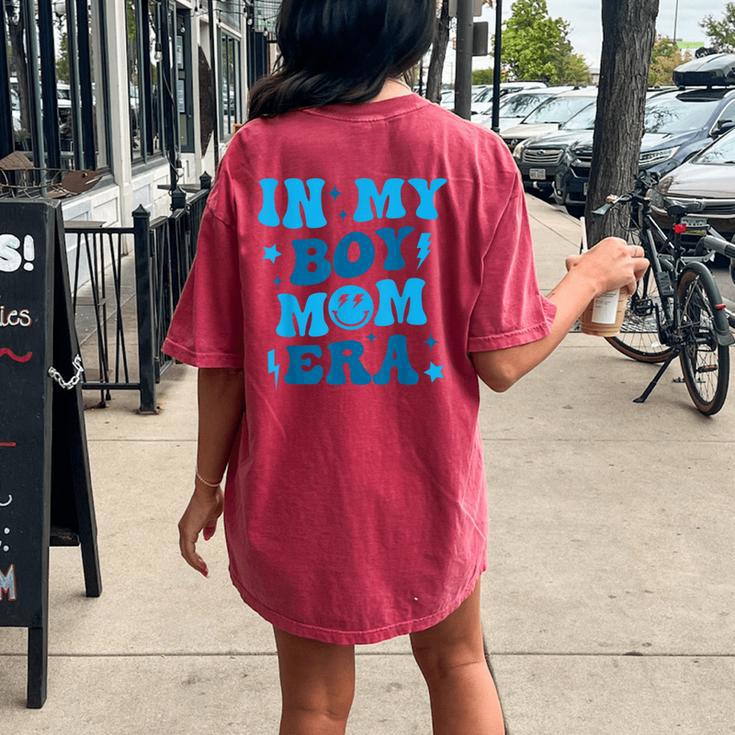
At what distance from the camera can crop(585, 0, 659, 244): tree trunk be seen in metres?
7.92

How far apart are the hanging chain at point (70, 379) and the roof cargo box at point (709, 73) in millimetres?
16718

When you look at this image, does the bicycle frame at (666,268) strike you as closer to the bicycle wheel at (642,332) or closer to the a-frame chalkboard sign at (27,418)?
the bicycle wheel at (642,332)

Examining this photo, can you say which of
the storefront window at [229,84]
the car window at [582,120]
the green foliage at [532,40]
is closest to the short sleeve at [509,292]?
the storefront window at [229,84]

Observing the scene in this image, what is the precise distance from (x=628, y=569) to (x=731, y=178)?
8.56 meters

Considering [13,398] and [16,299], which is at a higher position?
[16,299]

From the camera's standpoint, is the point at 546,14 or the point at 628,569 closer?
the point at 628,569

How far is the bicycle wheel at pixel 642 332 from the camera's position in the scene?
6.80m

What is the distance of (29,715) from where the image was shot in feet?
9.95

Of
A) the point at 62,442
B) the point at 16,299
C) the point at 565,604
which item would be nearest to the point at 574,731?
the point at 565,604

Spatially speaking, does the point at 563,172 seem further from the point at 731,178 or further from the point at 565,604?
the point at 565,604

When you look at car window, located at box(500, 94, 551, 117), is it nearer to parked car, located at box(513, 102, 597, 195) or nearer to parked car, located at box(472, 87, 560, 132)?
parked car, located at box(472, 87, 560, 132)

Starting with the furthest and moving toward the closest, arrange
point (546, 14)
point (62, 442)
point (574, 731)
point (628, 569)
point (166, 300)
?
point (546, 14)
point (166, 300)
point (628, 569)
point (62, 442)
point (574, 731)

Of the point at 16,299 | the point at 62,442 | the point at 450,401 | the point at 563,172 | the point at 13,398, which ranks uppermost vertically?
the point at 450,401

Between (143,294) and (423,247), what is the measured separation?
402 centimetres
